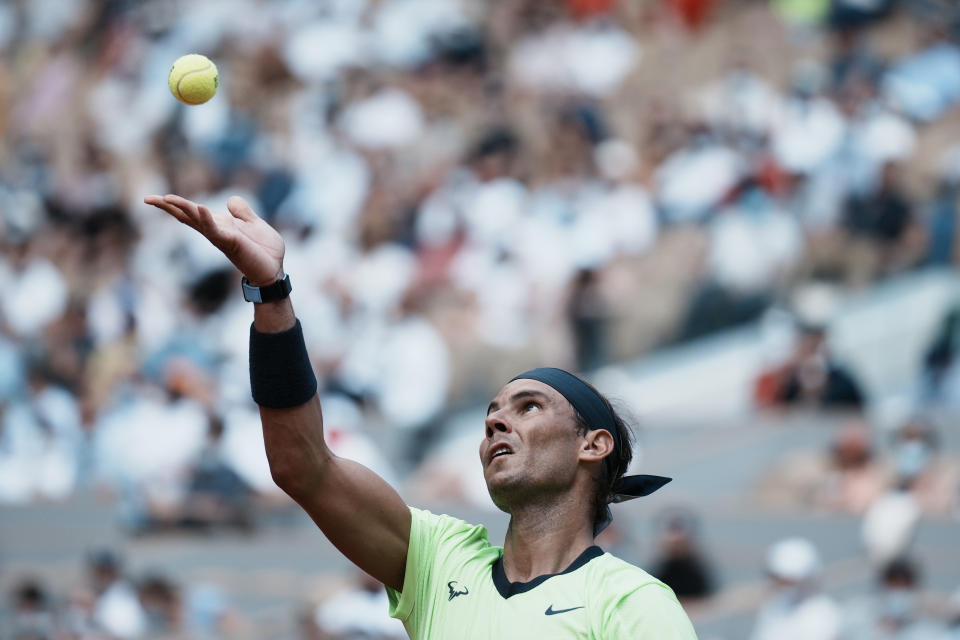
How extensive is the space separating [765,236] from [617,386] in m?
1.48

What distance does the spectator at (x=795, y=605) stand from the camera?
25.3ft

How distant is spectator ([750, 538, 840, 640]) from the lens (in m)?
7.71

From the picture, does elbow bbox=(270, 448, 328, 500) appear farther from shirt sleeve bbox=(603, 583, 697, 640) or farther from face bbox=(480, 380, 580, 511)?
shirt sleeve bbox=(603, 583, 697, 640)

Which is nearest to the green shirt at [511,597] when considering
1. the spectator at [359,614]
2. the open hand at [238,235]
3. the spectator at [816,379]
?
the open hand at [238,235]

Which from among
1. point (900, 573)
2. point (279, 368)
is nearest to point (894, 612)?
point (900, 573)

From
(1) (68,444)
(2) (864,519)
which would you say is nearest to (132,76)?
(1) (68,444)

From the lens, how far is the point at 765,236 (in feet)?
33.9

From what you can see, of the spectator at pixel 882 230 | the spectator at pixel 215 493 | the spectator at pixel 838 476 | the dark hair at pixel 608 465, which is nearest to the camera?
the dark hair at pixel 608 465

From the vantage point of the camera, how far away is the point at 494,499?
10.4 ft

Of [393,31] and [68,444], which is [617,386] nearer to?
[68,444]

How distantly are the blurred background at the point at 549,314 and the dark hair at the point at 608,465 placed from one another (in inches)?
187

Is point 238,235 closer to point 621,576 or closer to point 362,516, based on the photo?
point 362,516

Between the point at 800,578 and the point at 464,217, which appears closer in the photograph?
the point at 800,578

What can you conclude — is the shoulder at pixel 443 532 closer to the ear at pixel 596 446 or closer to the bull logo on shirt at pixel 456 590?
the bull logo on shirt at pixel 456 590
